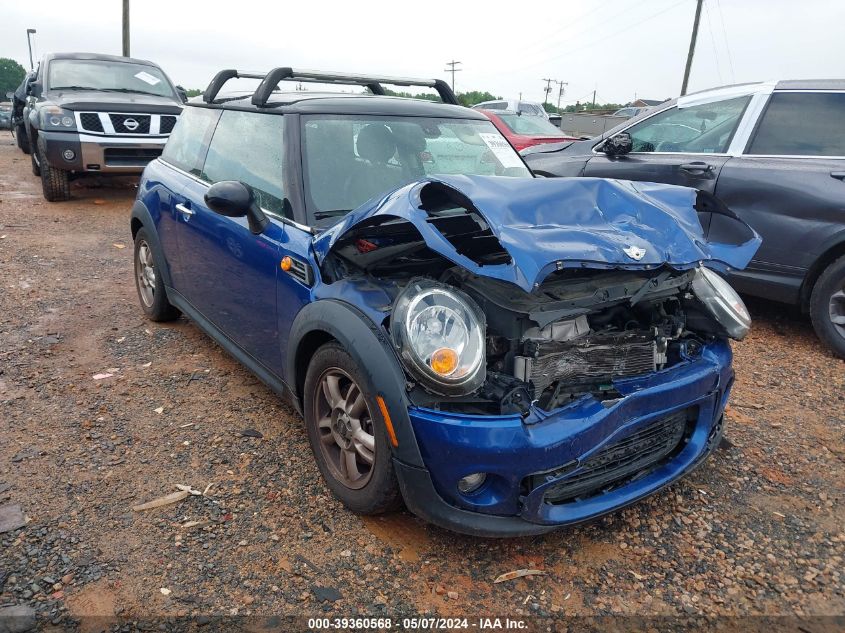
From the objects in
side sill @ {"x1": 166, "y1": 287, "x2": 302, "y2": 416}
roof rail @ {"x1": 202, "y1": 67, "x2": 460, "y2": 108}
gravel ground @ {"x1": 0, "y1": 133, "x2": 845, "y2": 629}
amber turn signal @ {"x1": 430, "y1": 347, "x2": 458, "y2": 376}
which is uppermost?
roof rail @ {"x1": 202, "y1": 67, "x2": 460, "y2": 108}

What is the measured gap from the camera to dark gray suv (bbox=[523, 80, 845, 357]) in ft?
14.4

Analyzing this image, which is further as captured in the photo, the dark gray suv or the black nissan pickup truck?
the black nissan pickup truck

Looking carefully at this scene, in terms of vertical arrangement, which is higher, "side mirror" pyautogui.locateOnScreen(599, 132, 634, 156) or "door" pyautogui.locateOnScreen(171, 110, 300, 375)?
"side mirror" pyautogui.locateOnScreen(599, 132, 634, 156)

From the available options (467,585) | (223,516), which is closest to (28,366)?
(223,516)

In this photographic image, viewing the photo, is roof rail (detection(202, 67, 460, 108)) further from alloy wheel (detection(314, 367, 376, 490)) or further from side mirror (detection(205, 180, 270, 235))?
alloy wheel (detection(314, 367, 376, 490))

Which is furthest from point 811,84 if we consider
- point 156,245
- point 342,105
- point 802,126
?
point 156,245

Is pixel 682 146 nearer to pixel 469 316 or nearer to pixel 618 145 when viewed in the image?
pixel 618 145

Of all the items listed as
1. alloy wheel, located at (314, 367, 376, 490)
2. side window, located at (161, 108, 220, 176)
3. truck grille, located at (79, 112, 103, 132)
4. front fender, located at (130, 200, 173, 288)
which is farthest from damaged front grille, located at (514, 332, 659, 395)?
truck grille, located at (79, 112, 103, 132)

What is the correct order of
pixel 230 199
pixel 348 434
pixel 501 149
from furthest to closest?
pixel 501 149, pixel 230 199, pixel 348 434

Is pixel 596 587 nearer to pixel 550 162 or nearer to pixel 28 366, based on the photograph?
pixel 28 366

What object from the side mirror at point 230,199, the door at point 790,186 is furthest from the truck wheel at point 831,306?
the side mirror at point 230,199

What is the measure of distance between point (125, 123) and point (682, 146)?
7241mm

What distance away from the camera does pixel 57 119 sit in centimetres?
854

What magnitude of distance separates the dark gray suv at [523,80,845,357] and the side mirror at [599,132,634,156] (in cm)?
4
